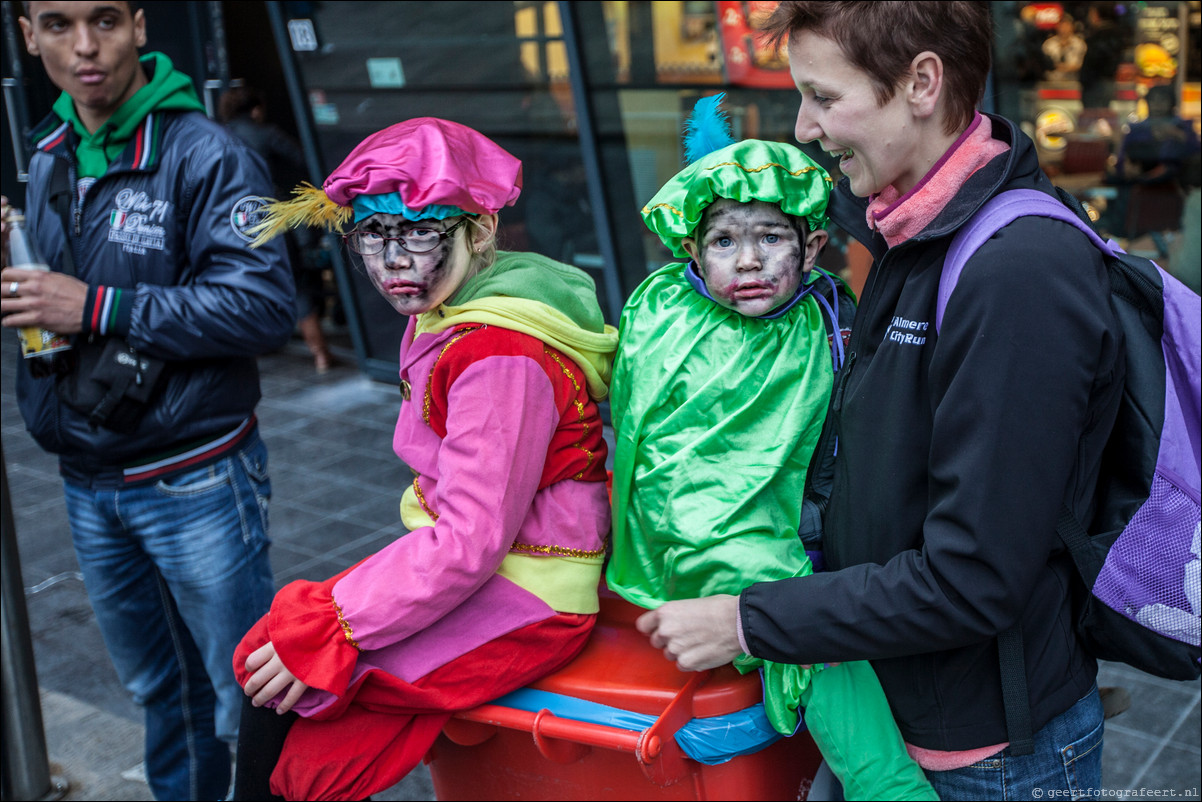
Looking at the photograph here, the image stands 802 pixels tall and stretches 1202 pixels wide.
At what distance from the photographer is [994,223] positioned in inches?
49.6

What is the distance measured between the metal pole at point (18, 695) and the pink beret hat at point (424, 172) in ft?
5.35

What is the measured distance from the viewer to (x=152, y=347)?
7.80ft

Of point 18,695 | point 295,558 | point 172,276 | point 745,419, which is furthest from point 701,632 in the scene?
point 295,558

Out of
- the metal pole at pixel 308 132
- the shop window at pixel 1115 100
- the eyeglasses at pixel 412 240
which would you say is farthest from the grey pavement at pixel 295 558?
the shop window at pixel 1115 100

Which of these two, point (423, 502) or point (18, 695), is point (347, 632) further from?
point (18, 695)

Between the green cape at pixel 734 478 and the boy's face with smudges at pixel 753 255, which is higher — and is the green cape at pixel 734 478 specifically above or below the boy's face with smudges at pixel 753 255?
below

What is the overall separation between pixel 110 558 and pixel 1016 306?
7.06 feet

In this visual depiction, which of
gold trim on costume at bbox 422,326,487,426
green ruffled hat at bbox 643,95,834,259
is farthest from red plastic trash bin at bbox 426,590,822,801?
green ruffled hat at bbox 643,95,834,259

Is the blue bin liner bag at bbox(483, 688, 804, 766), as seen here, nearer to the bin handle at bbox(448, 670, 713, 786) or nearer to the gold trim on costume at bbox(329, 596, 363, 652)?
the bin handle at bbox(448, 670, 713, 786)

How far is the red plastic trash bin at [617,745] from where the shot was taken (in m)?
1.55

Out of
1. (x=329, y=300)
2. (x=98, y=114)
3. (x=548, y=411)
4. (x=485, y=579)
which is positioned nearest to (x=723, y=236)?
(x=548, y=411)

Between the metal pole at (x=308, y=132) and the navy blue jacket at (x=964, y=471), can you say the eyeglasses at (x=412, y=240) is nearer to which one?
the navy blue jacket at (x=964, y=471)

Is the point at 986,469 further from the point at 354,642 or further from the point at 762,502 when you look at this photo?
the point at 354,642

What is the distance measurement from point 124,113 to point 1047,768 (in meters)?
2.29
